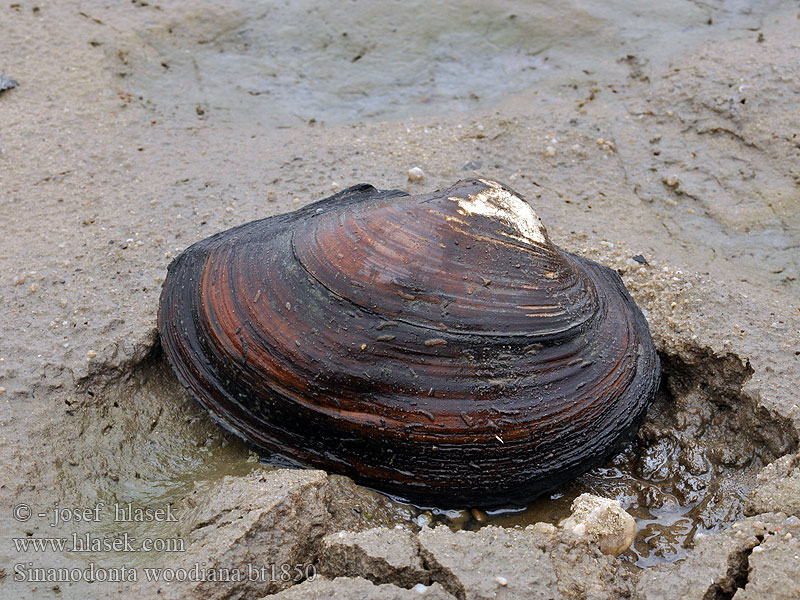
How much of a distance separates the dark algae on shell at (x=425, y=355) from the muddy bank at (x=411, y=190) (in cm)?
18

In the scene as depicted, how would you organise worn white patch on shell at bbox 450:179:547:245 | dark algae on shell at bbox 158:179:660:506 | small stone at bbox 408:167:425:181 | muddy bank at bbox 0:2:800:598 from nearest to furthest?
muddy bank at bbox 0:2:800:598 → dark algae on shell at bbox 158:179:660:506 → worn white patch on shell at bbox 450:179:547:245 → small stone at bbox 408:167:425:181

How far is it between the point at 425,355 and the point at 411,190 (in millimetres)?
1664

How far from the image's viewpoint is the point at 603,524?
7.61ft

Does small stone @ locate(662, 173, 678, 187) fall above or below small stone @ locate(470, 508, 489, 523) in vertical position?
above

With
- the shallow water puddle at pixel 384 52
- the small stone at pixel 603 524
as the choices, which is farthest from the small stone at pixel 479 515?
the shallow water puddle at pixel 384 52

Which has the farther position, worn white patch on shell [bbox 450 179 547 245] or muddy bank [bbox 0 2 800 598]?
worn white patch on shell [bbox 450 179 547 245]

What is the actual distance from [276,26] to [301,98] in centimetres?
91

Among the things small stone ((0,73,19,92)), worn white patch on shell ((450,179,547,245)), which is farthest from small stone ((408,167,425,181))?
small stone ((0,73,19,92))

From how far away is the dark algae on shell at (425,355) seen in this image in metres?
2.59

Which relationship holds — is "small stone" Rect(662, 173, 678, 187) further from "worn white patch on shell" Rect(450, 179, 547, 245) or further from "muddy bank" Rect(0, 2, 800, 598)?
"worn white patch on shell" Rect(450, 179, 547, 245)

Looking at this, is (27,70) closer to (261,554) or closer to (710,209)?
(261,554)

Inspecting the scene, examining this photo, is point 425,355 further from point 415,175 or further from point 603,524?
point 415,175

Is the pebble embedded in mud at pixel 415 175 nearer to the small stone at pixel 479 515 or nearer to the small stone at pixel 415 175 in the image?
the small stone at pixel 415 175

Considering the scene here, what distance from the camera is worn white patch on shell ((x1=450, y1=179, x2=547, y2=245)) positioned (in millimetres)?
2861
